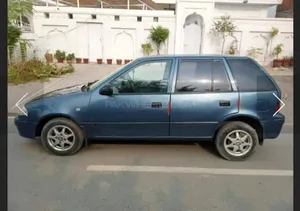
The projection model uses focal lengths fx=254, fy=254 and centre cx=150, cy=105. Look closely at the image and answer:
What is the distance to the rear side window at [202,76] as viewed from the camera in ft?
12.0

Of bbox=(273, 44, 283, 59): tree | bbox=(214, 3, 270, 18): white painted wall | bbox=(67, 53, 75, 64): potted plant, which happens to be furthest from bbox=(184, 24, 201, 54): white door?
bbox=(67, 53, 75, 64): potted plant

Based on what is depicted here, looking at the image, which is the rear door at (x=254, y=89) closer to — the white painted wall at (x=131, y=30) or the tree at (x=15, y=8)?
the tree at (x=15, y=8)

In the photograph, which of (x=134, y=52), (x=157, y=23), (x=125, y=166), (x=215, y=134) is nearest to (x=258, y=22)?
(x=157, y=23)

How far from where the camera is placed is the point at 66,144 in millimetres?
3840

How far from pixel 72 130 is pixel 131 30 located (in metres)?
12.6

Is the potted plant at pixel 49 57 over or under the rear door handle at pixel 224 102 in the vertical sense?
over

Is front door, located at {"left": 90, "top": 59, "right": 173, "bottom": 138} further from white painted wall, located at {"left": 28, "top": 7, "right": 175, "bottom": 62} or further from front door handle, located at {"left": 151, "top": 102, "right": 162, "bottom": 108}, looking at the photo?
white painted wall, located at {"left": 28, "top": 7, "right": 175, "bottom": 62}

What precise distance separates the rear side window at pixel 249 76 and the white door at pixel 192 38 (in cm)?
1224

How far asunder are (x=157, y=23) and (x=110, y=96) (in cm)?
1253

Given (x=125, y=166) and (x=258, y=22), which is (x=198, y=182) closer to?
(x=125, y=166)

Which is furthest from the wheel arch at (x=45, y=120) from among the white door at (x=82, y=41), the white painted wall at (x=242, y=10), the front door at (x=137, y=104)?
the white painted wall at (x=242, y=10)

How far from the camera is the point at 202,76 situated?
12.2 ft

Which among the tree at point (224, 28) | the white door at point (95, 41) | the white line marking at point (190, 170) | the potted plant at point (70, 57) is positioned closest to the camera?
the white line marking at point (190, 170)

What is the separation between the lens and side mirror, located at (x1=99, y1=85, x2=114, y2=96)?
12.0 feet
